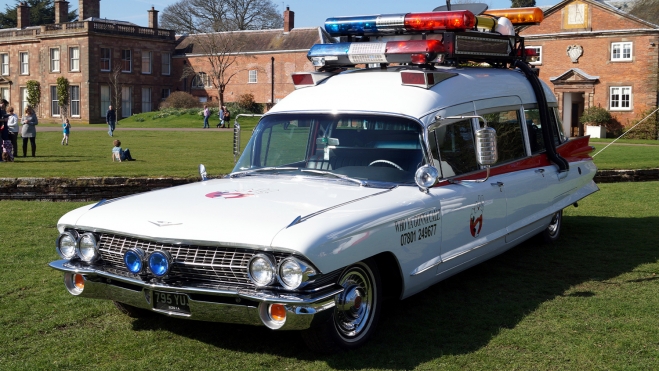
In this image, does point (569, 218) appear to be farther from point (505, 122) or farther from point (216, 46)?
point (216, 46)

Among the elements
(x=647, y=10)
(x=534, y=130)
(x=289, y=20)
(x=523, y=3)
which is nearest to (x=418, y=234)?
(x=534, y=130)

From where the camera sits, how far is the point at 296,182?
654 cm

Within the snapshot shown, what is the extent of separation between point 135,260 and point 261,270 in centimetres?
98

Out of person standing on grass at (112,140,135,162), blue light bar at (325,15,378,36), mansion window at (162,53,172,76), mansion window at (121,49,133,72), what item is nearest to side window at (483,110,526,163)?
blue light bar at (325,15,378,36)

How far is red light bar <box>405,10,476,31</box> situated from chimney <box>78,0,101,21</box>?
66.8 metres

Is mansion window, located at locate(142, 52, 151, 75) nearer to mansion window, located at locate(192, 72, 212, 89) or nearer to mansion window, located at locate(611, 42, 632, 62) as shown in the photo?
mansion window, located at locate(192, 72, 212, 89)

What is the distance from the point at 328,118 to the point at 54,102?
6343cm

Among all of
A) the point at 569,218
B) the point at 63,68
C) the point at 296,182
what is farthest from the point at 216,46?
the point at 296,182

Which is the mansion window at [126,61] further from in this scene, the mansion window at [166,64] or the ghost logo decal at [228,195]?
the ghost logo decal at [228,195]

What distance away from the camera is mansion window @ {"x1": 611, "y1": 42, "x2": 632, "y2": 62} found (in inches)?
1923

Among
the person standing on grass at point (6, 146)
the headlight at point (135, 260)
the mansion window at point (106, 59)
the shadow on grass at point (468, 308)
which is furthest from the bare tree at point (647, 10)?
the headlight at point (135, 260)

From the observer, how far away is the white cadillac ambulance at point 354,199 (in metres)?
5.12

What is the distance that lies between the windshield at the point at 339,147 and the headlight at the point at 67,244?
6.00 ft

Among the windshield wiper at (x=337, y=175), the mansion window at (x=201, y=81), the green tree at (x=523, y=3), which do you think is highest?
the green tree at (x=523, y=3)
